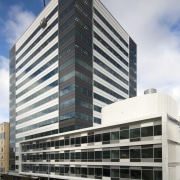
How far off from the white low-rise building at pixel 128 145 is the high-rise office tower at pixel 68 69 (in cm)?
965

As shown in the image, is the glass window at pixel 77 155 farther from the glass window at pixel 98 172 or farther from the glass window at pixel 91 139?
the glass window at pixel 98 172

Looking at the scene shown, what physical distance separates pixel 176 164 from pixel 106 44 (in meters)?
44.1

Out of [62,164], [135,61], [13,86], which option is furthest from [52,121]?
[135,61]

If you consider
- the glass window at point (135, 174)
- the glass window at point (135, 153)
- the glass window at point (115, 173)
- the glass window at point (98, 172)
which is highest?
the glass window at point (135, 153)

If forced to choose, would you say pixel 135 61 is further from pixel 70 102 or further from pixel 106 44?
pixel 70 102

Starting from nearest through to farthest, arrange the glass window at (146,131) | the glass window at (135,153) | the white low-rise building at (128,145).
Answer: the white low-rise building at (128,145), the glass window at (146,131), the glass window at (135,153)

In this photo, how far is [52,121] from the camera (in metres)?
58.9

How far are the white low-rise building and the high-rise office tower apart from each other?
9645mm

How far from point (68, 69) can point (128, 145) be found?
93.0ft

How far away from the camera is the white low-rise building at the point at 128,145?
97.6ft

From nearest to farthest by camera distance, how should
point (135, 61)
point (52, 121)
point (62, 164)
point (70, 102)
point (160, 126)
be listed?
point (160, 126)
point (62, 164)
point (70, 102)
point (52, 121)
point (135, 61)

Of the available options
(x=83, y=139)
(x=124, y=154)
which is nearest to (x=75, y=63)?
(x=83, y=139)

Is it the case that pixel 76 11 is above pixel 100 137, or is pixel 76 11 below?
above

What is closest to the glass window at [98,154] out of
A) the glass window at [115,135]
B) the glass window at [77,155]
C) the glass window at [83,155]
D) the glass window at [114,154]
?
the glass window at [114,154]
